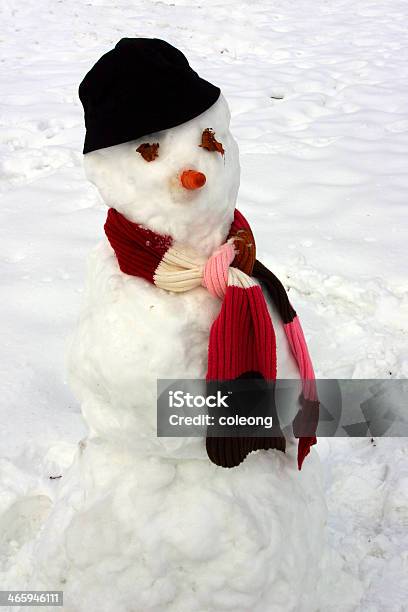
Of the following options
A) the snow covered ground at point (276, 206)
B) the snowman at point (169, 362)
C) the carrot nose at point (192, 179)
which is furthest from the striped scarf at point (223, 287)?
the snow covered ground at point (276, 206)

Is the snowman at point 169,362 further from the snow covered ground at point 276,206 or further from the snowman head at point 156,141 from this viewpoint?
the snow covered ground at point 276,206

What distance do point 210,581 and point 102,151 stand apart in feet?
2.98

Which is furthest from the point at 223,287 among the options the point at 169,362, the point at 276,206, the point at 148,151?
the point at 276,206

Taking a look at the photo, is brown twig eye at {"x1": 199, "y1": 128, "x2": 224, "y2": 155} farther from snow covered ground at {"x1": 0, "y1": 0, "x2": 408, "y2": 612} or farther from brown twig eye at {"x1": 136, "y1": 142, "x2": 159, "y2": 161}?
snow covered ground at {"x1": 0, "y1": 0, "x2": 408, "y2": 612}

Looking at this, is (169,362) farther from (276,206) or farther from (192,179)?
(276,206)

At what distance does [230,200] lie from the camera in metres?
1.25

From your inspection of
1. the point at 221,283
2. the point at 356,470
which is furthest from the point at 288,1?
the point at 221,283

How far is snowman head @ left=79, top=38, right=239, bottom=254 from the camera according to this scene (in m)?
1.15

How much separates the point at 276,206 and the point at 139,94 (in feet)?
7.90

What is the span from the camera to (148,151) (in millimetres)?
1144

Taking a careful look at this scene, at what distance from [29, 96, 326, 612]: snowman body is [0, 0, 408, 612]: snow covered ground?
20.0 inches

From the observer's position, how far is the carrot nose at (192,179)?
1.12m

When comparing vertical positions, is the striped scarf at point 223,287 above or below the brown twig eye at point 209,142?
below

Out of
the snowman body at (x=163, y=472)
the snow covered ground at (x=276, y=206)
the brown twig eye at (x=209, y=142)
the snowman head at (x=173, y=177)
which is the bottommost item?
the snow covered ground at (x=276, y=206)
